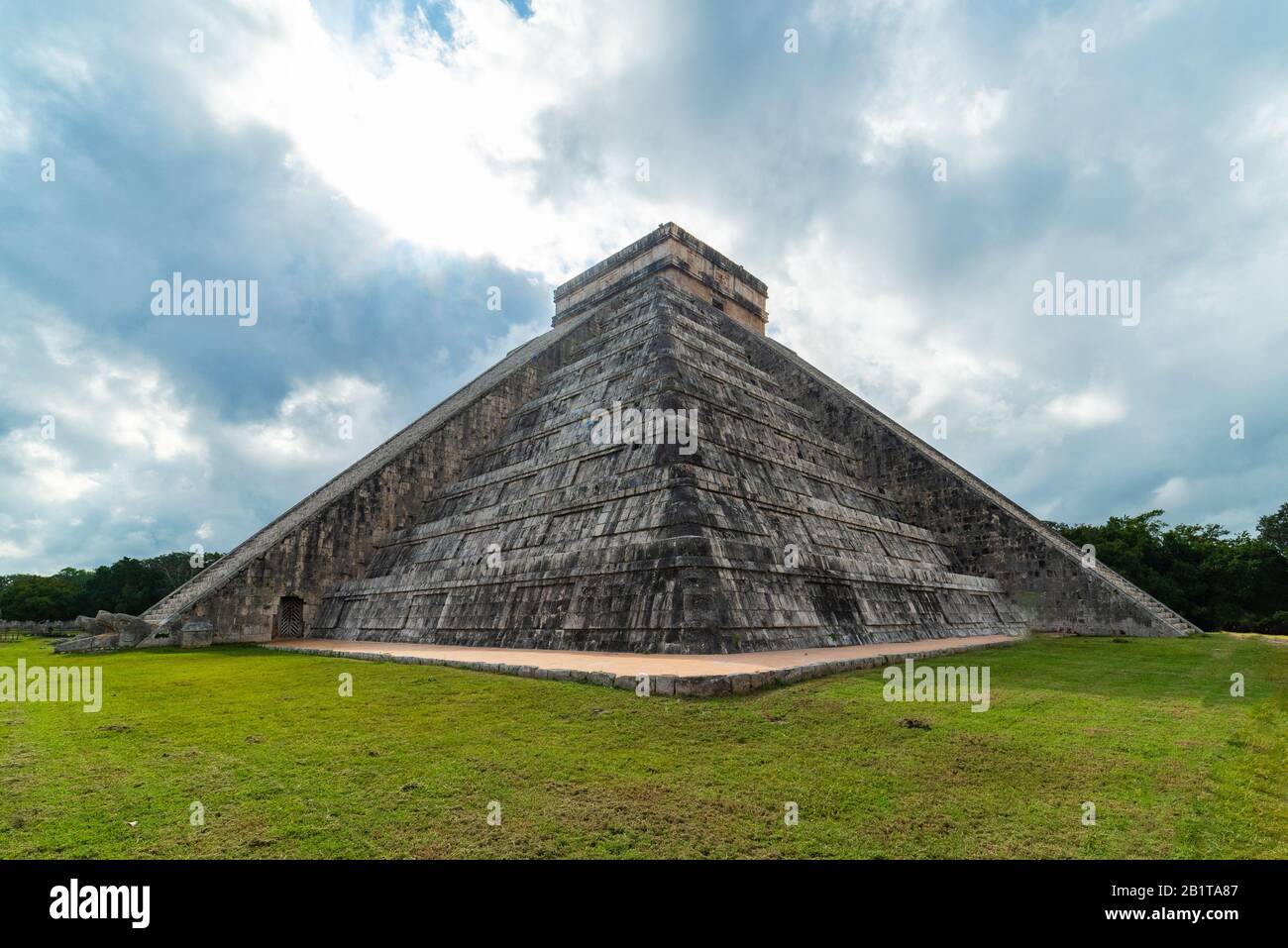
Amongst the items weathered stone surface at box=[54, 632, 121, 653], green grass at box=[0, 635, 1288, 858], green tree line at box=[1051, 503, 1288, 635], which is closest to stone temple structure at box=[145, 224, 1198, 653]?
weathered stone surface at box=[54, 632, 121, 653]

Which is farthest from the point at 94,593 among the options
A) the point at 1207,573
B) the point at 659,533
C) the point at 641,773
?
the point at 1207,573

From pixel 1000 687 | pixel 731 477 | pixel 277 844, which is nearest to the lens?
pixel 277 844

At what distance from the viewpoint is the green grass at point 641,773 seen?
4500 mm

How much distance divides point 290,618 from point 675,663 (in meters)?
16.0

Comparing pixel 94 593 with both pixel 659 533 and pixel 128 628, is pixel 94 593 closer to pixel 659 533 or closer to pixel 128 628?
pixel 128 628

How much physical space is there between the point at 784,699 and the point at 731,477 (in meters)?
8.12

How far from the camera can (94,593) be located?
141 feet

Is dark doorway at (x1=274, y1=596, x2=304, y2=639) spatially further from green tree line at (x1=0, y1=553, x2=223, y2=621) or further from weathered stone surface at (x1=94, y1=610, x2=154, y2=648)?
green tree line at (x1=0, y1=553, x2=223, y2=621)

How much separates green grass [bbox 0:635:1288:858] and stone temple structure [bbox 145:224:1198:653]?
3968mm

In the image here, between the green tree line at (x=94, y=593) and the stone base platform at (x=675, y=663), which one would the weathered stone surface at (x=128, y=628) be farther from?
the green tree line at (x=94, y=593)

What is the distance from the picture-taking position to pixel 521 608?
1489 cm

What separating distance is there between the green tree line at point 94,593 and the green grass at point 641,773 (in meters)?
38.9

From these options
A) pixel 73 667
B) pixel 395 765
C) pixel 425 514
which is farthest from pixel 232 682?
pixel 425 514

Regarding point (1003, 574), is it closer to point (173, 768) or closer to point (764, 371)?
point (764, 371)
